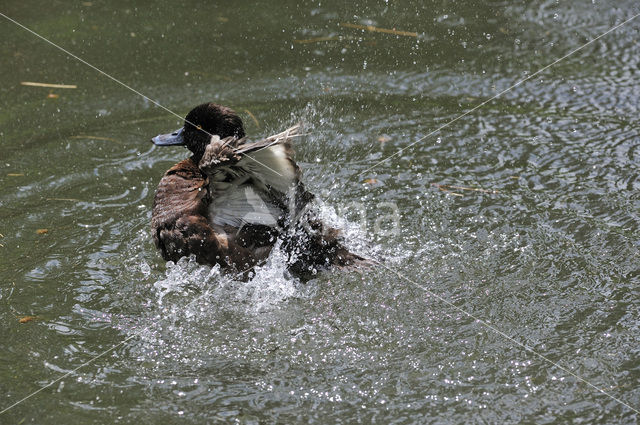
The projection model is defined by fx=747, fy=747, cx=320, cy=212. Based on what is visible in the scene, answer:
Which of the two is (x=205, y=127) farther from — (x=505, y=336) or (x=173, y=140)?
(x=505, y=336)

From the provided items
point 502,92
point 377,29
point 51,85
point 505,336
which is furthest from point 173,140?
point 377,29

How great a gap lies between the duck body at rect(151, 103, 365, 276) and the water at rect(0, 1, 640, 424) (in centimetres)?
11

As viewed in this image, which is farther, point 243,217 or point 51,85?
point 51,85

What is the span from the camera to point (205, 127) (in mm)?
4844

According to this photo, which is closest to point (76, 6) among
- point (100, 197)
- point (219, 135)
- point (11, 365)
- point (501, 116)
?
point (100, 197)

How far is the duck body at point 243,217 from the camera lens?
4070 millimetres

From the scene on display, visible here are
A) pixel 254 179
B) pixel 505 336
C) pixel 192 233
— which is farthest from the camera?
pixel 192 233

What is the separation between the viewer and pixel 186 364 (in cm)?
377

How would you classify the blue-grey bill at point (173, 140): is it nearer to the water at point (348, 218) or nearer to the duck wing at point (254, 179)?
the water at point (348, 218)

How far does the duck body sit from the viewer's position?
4.07 metres

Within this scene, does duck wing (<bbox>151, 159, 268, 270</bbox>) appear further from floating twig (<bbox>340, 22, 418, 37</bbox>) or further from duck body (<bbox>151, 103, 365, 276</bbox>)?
floating twig (<bbox>340, 22, 418, 37</bbox>)

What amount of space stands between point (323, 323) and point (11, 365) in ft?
5.28

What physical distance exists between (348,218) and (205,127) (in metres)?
1.12

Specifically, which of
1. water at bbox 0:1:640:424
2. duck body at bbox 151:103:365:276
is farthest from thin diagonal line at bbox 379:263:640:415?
duck body at bbox 151:103:365:276
